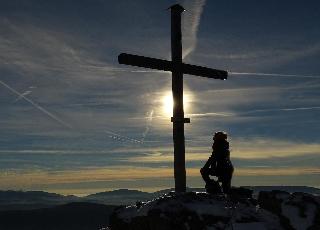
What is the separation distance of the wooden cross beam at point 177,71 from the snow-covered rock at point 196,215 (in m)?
2.37

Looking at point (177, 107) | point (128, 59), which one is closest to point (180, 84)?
point (177, 107)

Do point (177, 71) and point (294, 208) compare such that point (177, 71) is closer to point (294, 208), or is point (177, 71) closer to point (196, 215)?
point (196, 215)

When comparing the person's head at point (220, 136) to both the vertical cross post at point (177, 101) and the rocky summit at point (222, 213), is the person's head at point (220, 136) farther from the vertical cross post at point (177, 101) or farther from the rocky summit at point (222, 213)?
the vertical cross post at point (177, 101)

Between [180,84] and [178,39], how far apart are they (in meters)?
1.52

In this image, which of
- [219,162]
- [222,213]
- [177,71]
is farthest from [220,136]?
[177,71]

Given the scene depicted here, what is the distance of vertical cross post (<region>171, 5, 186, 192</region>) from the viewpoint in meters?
15.8

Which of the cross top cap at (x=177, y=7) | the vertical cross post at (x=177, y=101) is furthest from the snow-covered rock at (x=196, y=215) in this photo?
the cross top cap at (x=177, y=7)

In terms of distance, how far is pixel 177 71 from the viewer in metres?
16.8

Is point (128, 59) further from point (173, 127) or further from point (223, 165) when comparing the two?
point (223, 165)

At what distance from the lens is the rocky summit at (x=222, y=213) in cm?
1220

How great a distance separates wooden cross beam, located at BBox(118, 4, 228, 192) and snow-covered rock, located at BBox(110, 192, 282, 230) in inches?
93.4

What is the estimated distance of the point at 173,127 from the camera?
16.1 metres

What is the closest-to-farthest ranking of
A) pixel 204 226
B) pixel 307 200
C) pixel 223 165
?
pixel 204 226 < pixel 307 200 < pixel 223 165

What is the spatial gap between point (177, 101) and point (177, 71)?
1.22 meters
